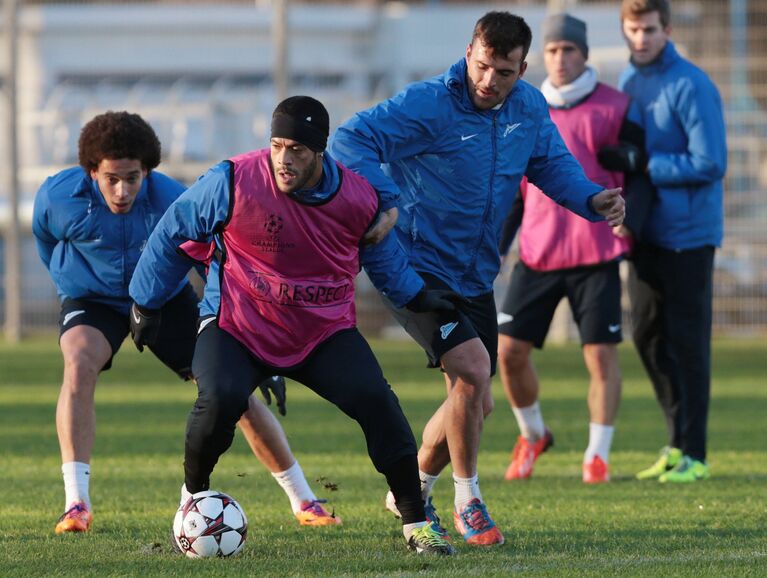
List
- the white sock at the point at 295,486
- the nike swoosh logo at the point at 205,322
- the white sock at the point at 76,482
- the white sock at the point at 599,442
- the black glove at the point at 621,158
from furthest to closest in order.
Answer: the white sock at the point at 599,442 → the black glove at the point at 621,158 → the white sock at the point at 295,486 → the white sock at the point at 76,482 → the nike swoosh logo at the point at 205,322

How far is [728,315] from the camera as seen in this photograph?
72.5 ft

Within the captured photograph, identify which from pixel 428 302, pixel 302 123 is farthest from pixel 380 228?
pixel 302 123

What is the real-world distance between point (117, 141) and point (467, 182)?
1661mm

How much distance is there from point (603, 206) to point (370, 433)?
5.01 ft

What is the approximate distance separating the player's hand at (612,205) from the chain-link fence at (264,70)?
14389mm

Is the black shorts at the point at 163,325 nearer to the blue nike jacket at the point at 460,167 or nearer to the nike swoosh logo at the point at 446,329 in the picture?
the blue nike jacket at the point at 460,167

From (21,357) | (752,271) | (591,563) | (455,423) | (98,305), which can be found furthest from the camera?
(752,271)

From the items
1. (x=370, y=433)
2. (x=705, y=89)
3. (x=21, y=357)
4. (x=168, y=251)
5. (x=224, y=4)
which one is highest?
(x=224, y=4)

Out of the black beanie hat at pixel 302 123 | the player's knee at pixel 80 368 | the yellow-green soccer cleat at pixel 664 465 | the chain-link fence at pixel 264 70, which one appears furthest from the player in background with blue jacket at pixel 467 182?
the chain-link fence at pixel 264 70

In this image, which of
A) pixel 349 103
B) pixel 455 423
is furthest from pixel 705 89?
pixel 349 103

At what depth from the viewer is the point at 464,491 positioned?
6.95 meters

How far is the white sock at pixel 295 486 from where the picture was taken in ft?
25.1

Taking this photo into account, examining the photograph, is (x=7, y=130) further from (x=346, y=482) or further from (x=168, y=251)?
(x=168, y=251)

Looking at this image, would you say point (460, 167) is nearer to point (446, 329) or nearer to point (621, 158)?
point (446, 329)
